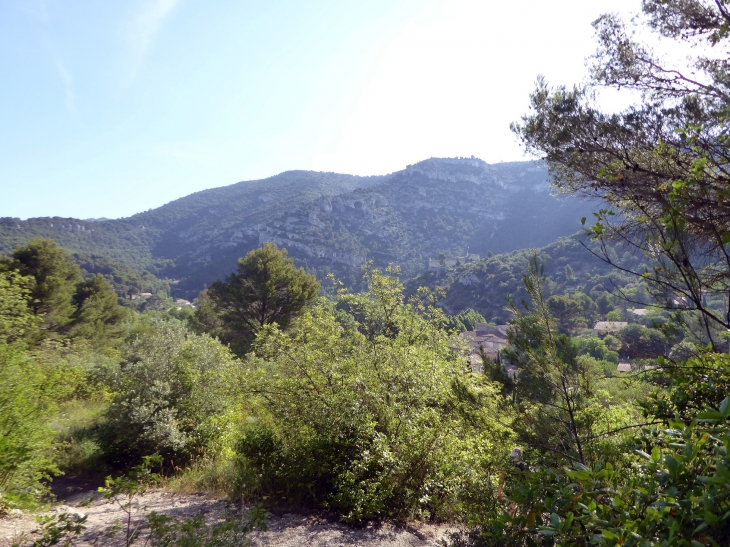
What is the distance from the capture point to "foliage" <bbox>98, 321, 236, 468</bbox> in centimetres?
731

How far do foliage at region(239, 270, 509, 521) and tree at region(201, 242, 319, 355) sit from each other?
12.6 m

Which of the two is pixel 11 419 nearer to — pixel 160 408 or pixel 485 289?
pixel 160 408

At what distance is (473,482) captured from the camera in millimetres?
4320

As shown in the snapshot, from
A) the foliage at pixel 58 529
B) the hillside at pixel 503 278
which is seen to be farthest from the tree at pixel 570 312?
the foliage at pixel 58 529

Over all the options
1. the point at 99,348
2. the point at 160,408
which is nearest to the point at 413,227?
the point at 99,348

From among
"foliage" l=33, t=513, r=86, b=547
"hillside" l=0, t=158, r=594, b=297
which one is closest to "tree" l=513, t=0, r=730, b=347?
"foliage" l=33, t=513, r=86, b=547

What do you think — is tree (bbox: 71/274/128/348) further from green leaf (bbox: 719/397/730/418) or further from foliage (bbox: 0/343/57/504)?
green leaf (bbox: 719/397/730/418)

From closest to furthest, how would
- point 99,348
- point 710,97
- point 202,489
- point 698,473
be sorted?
1. point 698,473
2. point 710,97
3. point 202,489
4. point 99,348

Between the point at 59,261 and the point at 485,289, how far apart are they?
177ft

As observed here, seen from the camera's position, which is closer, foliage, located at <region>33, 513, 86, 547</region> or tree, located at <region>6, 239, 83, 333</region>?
foliage, located at <region>33, 513, 86, 547</region>

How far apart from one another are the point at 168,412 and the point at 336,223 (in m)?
88.6

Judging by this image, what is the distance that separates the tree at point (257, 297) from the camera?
1866 cm

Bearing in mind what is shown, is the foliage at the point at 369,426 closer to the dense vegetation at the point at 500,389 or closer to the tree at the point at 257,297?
the dense vegetation at the point at 500,389

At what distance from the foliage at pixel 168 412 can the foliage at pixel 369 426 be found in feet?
4.03
